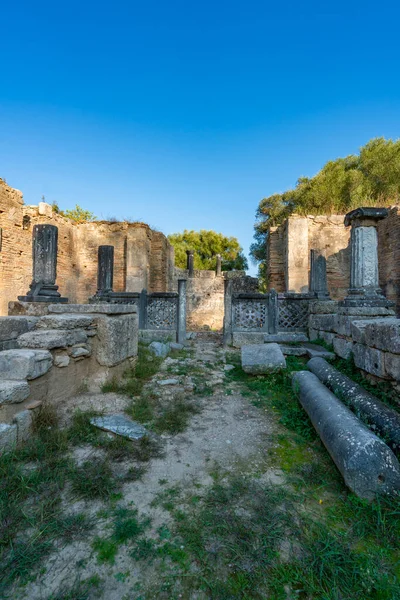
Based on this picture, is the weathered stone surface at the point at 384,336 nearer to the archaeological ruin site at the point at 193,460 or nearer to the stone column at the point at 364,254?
the archaeological ruin site at the point at 193,460

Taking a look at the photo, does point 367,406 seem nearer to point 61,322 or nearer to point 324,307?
point 61,322

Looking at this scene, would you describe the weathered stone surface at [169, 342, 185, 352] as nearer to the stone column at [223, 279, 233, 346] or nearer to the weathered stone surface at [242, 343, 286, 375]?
the stone column at [223, 279, 233, 346]

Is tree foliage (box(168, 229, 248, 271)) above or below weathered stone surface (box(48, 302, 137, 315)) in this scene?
above

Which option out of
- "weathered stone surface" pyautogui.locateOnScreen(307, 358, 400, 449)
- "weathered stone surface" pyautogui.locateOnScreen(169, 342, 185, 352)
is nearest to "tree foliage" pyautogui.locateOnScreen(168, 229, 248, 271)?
"weathered stone surface" pyautogui.locateOnScreen(169, 342, 185, 352)

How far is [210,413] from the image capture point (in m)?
3.36

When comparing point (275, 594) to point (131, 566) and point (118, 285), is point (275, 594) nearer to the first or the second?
point (131, 566)

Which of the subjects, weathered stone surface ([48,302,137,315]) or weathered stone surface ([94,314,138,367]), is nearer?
weathered stone surface ([94,314,138,367])

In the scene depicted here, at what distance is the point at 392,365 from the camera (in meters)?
3.01

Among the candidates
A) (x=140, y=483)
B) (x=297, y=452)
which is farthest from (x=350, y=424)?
(x=140, y=483)

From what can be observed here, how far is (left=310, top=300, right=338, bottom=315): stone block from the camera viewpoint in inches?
270

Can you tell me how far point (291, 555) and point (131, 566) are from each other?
83 centimetres

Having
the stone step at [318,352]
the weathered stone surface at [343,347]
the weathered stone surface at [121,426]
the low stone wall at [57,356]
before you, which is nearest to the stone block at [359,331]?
the weathered stone surface at [343,347]

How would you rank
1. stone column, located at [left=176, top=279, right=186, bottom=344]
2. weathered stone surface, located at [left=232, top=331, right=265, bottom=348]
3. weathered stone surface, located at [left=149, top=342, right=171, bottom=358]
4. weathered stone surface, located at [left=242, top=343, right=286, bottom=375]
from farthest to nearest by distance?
stone column, located at [left=176, top=279, right=186, bottom=344] < weathered stone surface, located at [left=232, top=331, right=265, bottom=348] < weathered stone surface, located at [left=149, top=342, right=171, bottom=358] < weathered stone surface, located at [left=242, top=343, right=286, bottom=375]

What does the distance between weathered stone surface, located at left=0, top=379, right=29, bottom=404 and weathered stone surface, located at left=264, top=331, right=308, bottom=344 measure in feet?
18.7
